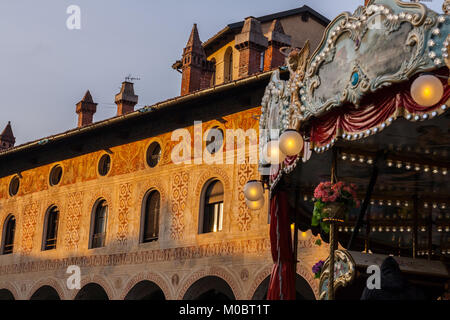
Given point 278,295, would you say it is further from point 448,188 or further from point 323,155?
point 448,188

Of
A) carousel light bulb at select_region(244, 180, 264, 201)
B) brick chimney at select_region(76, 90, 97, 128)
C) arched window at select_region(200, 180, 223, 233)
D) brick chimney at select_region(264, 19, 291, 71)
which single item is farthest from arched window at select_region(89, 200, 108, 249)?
carousel light bulb at select_region(244, 180, 264, 201)

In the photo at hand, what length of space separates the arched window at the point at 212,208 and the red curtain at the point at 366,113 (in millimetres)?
7506

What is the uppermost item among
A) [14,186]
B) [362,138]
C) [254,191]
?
[14,186]

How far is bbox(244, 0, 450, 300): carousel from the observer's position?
6.70 meters

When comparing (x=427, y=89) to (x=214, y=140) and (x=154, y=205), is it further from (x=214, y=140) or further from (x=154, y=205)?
(x=154, y=205)

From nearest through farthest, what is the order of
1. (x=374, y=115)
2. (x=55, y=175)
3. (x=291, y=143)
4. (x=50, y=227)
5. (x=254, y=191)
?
(x=374, y=115)
(x=291, y=143)
(x=254, y=191)
(x=50, y=227)
(x=55, y=175)

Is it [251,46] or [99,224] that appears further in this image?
[99,224]

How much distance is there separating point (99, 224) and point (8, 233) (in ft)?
15.2

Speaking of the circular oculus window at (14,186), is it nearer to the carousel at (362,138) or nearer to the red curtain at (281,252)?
the carousel at (362,138)

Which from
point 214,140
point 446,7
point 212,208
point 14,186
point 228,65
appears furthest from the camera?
point 228,65

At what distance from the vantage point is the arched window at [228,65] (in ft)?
77.7

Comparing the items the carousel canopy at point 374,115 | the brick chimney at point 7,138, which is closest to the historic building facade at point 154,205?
the carousel canopy at point 374,115

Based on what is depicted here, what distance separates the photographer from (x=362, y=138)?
7.98m

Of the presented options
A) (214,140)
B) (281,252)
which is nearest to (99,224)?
(214,140)
